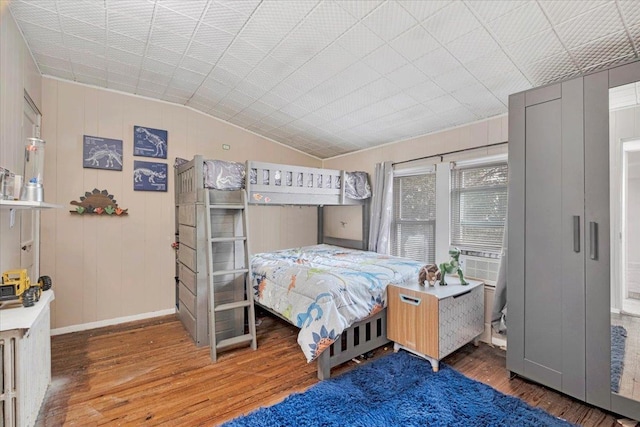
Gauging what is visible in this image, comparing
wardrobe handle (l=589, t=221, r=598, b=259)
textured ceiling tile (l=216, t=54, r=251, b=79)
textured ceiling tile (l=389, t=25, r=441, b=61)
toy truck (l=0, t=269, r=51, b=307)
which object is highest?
textured ceiling tile (l=216, t=54, r=251, b=79)

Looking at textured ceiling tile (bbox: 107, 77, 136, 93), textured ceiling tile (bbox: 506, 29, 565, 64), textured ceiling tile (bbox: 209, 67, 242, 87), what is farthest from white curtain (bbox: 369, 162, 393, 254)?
textured ceiling tile (bbox: 107, 77, 136, 93)

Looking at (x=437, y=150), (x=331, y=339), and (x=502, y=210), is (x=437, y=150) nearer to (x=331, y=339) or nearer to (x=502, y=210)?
(x=502, y=210)

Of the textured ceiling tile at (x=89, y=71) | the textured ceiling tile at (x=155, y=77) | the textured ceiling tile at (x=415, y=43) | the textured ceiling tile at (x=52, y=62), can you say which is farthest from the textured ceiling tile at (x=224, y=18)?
the textured ceiling tile at (x=52, y=62)

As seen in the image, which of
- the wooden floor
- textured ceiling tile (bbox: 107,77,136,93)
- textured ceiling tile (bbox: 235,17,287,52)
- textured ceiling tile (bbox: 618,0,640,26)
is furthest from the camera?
textured ceiling tile (bbox: 107,77,136,93)

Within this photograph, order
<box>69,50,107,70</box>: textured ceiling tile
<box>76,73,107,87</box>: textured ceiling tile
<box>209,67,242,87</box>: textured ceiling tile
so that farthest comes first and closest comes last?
<box>76,73,107,87</box>: textured ceiling tile < <box>209,67,242,87</box>: textured ceiling tile < <box>69,50,107,70</box>: textured ceiling tile

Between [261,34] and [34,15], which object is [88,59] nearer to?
[34,15]

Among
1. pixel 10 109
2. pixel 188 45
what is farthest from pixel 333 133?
pixel 10 109

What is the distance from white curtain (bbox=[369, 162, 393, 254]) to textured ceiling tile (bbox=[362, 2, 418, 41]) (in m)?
2.11

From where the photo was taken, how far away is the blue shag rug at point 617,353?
1810 millimetres

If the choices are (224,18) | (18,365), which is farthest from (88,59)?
(18,365)

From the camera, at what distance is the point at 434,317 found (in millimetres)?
2391

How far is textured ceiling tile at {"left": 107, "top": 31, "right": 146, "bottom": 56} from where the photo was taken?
2.41 metres

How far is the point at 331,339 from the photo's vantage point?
2.25m

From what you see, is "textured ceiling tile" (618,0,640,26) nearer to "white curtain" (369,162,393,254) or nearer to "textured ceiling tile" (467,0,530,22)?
"textured ceiling tile" (467,0,530,22)
